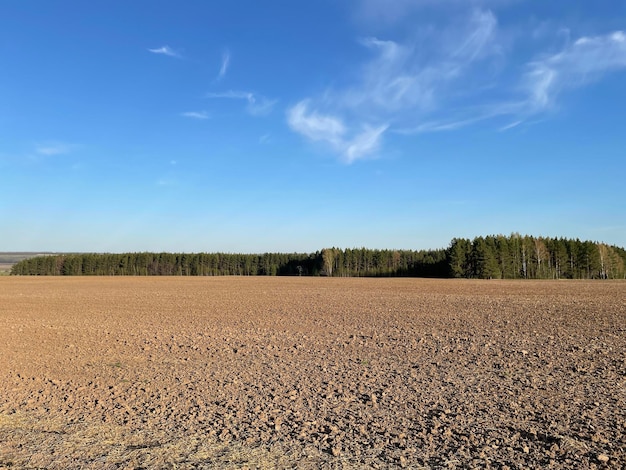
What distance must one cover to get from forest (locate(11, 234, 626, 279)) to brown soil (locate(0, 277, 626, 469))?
71.0 metres

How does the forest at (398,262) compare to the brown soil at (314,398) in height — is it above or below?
above

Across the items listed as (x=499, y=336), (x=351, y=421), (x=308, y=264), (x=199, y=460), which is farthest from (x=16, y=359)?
(x=308, y=264)

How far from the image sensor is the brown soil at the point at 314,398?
541 cm

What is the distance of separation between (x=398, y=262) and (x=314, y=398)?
343ft

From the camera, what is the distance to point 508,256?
84938 mm

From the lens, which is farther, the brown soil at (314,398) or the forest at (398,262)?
the forest at (398,262)

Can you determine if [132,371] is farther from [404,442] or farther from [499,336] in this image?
[499,336]

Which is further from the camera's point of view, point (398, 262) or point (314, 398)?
point (398, 262)

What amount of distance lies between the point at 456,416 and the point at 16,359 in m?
10.1

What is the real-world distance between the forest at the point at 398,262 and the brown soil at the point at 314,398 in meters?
71.0

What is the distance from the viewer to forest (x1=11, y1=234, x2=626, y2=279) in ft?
277

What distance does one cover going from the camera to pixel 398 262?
110062 mm

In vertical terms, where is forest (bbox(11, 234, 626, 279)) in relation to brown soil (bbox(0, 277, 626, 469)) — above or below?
above

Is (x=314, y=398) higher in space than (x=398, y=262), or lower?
lower
